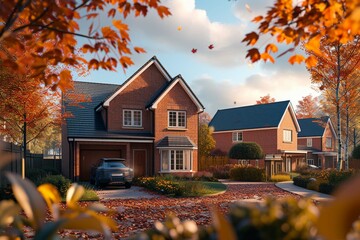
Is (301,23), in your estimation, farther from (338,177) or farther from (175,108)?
(175,108)

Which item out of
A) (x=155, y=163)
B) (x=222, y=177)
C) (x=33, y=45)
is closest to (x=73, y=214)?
(x=33, y=45)

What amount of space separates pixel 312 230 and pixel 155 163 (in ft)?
81.3

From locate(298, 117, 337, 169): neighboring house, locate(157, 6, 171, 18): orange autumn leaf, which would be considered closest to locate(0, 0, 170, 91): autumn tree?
locate(157, 6, 171, 18): orange autumn leaf

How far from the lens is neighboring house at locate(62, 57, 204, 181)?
2548 cm

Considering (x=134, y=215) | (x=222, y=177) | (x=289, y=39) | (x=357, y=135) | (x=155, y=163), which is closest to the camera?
(x=289, y=39)

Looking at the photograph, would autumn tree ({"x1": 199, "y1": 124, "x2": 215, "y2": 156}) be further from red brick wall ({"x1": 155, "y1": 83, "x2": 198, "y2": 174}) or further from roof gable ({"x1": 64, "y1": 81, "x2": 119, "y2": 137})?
roof gable ({"x1": 64, "y1": 81, "x2": 119, "y2": 137})

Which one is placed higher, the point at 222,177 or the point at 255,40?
the point at 255,40

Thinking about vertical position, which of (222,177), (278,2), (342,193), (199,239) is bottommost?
(222,177)

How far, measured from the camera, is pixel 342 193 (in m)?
1.44

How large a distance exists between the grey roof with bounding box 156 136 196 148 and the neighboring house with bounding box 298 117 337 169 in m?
25.4

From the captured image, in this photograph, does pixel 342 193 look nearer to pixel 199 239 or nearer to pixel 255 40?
pixel 199 239

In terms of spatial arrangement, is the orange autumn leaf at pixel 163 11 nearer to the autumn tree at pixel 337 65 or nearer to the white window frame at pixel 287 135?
the autumn tree at pixel 337 65

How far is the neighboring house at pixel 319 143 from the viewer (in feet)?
156

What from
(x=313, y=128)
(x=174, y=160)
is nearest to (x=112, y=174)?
(x=174, y=160)
